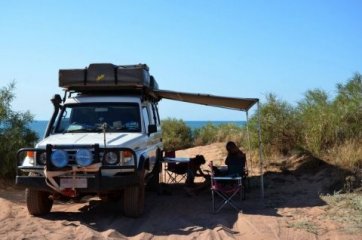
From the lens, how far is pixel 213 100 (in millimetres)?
10922

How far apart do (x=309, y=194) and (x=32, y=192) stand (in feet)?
17.5

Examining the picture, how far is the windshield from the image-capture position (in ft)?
29.7

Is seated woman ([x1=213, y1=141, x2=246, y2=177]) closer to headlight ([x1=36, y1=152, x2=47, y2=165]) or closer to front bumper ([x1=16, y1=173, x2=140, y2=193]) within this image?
front bumper ([x1=16, y1=173, x2=140, y2=193])

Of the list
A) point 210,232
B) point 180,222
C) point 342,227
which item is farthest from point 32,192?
point 342,227

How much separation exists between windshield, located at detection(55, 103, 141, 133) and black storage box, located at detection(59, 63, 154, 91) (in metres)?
0.41

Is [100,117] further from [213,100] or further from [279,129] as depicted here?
[279,129]

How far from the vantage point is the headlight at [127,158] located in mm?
7859

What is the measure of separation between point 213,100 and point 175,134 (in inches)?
493

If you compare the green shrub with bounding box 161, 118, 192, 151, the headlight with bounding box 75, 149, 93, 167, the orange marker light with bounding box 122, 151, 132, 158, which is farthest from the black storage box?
the green shrub with bounding box 161, 118, 192, 151

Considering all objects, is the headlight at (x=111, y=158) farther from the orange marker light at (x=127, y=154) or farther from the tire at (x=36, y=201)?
the tire at (x=36, y=201)

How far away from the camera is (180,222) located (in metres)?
8.17

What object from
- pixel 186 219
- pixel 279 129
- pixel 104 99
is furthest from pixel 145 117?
pixel 279 129

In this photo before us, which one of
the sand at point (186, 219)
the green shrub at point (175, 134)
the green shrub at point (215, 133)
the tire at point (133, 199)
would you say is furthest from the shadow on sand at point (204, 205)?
the green shrub at point (175, 134)

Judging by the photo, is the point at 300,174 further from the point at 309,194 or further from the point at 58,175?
the point at 58,175
